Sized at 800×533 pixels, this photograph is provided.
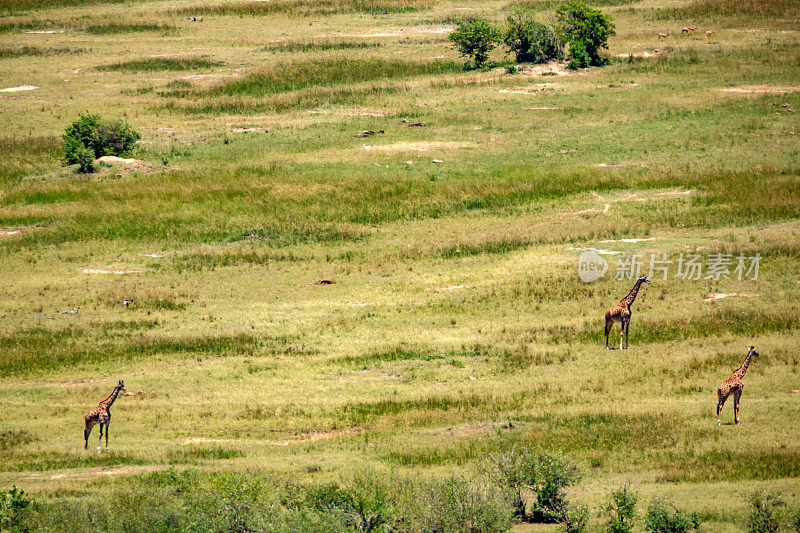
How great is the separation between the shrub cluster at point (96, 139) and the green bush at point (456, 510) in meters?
35.8

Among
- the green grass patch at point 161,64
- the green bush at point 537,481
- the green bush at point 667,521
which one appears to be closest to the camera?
the green bush at point 667,521

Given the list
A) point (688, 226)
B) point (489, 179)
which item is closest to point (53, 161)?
point (489, 179)

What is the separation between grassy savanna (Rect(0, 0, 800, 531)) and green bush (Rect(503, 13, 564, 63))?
2.46 meters

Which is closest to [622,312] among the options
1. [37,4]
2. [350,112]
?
[350,112]

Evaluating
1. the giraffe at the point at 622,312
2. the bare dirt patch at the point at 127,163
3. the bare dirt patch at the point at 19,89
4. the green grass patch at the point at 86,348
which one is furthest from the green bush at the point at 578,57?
the green grass patch at the point at 86,348

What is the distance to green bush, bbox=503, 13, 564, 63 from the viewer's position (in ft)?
211

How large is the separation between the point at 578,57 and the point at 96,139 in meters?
33.3

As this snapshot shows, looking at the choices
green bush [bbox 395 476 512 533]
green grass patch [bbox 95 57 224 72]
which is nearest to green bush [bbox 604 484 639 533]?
green bush [bbox 395 476 512 533]

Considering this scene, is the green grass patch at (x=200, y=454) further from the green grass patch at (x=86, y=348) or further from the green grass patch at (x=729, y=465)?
the green grass patch at (x=729, y=465)

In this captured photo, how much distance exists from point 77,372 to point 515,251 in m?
17.3

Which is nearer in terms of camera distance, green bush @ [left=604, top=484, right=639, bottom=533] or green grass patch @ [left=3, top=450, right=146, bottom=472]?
green bush @ [left=604, top=484, right=639, bottom=533]

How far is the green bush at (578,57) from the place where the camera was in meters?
63.7

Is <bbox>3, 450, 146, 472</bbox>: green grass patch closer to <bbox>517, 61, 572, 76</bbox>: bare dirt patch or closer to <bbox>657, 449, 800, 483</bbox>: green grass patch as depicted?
<bbox>657, 449, 800, 483</bbox>: green grass patch

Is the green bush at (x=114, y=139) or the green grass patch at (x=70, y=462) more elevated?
the green bush at (x=114, y=139)
